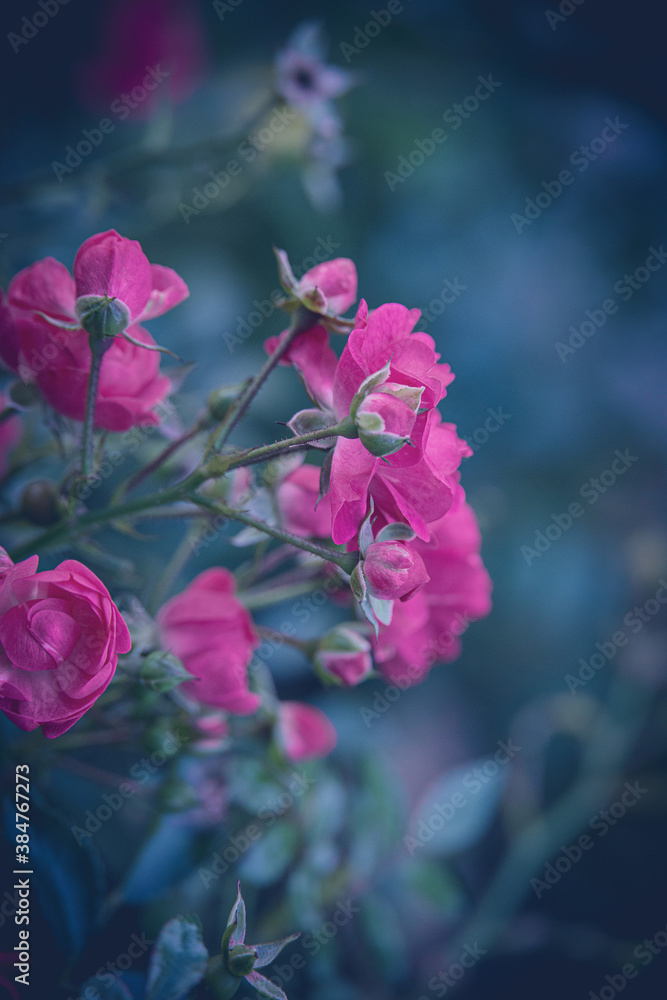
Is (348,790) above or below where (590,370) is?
below

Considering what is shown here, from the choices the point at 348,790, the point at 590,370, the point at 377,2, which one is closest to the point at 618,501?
the point at 590,370

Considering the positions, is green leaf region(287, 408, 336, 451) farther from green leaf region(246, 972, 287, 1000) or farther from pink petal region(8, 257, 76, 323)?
green leaf region(246, 972, 287, 1000)

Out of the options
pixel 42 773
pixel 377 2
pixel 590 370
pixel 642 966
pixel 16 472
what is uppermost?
pixel 377 2

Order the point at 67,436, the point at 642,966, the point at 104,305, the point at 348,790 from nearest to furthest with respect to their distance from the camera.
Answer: the point at 104,305, the point at 67,436, the point at 348,790, the point at 642,966

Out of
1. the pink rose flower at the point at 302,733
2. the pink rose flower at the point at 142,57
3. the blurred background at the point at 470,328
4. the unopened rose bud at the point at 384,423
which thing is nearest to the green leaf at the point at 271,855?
the blurred background at the point at 470,328

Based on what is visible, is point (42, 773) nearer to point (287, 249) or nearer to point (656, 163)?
point (287, 249)

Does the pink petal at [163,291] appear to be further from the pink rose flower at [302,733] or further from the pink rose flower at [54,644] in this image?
the pink rose flower at [302,733]
